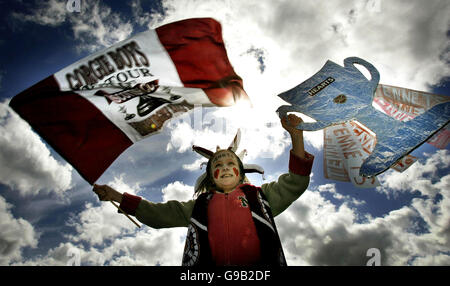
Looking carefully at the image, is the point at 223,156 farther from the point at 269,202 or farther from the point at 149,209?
the point at 149,209

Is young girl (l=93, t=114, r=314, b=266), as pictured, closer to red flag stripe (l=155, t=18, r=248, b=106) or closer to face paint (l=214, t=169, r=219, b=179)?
face paint (l=214, t=169, r=219, b=179)

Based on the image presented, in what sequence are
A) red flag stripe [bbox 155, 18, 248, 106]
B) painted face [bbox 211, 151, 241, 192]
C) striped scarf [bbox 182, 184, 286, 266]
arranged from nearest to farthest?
striped scarf [bbox 182, 184, 286, 266], painted face [bbox 211, 151, 241, 192], red flag stripe [bbox 155, 18, 248, 106]

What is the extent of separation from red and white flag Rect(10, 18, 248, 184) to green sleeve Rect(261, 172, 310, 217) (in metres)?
1.24

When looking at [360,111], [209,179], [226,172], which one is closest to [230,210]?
[226,172]

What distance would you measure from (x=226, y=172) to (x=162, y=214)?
0.99m

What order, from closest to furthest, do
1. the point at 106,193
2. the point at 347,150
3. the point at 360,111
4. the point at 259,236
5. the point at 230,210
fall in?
the point at 259,236
the point at 230,210
the point at 106,193
the point at 360,111
the point at 347,150

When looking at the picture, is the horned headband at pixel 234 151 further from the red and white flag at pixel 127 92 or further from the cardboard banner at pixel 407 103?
the cardboard banner at pixel 407 103

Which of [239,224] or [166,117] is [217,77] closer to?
[166,117]

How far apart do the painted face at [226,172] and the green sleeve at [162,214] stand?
0.58m

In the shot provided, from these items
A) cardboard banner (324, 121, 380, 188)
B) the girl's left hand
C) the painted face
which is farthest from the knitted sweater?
cardboard banner (324, 121, 380, 188)

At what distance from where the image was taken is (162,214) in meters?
3.02

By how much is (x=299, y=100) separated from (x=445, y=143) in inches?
87.1

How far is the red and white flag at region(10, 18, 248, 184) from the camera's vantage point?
2705mm
